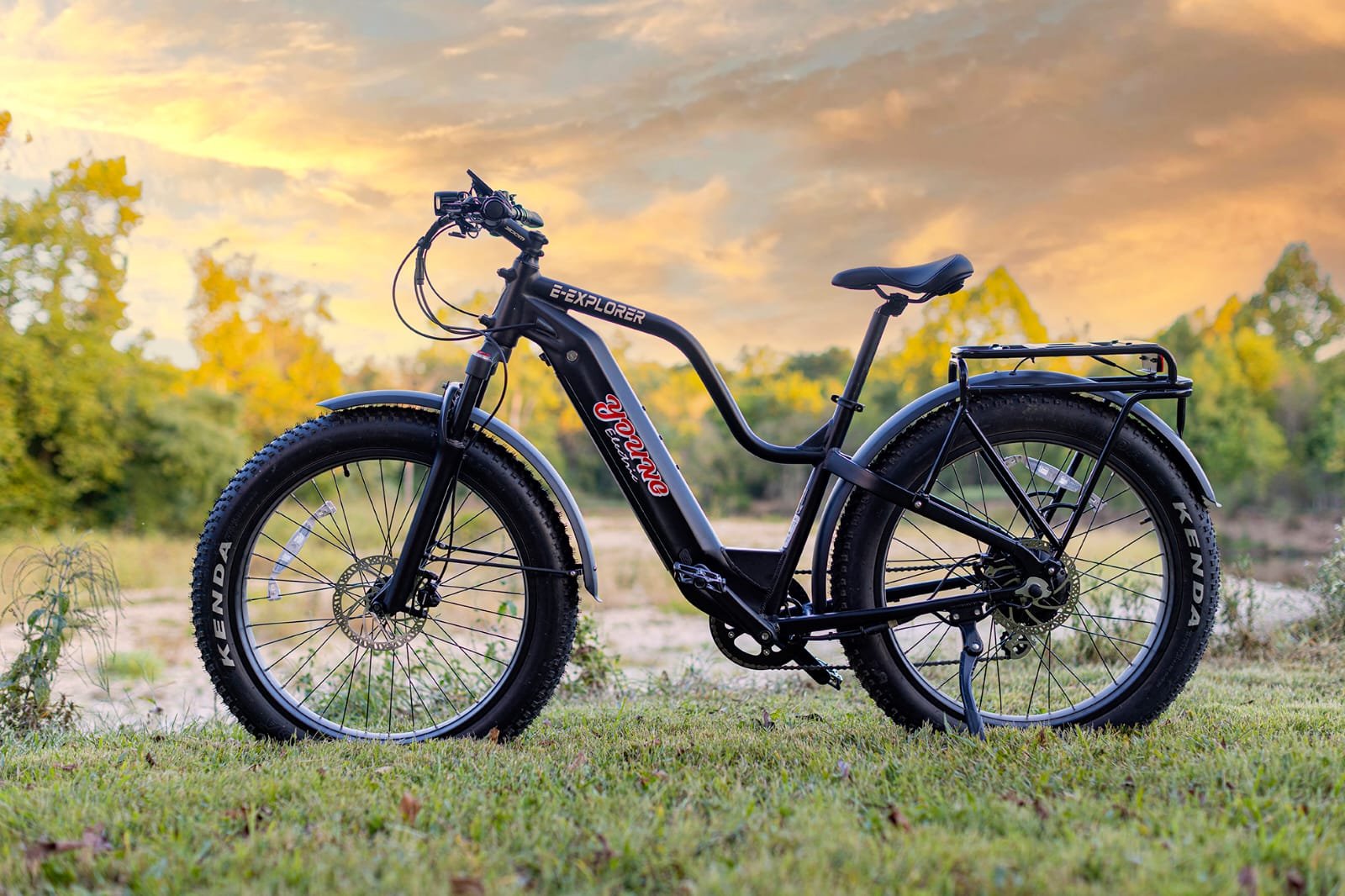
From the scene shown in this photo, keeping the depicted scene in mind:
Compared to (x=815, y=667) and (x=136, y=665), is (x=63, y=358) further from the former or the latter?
(x=815, y=667)

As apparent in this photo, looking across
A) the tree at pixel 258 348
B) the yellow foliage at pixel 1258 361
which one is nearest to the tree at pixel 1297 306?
the yellow foliage at pixel 1258 361

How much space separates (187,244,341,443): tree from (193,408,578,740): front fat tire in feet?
67.1

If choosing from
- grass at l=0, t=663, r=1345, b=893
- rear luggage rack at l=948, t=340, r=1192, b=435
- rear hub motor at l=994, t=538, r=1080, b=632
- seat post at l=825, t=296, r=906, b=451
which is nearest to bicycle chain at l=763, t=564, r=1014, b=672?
rear hub motor at l=994, t=538, r=1080, b=632

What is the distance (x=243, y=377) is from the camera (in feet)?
75.3

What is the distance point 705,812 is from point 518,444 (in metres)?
1.25

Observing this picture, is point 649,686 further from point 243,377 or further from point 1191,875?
point 243,377

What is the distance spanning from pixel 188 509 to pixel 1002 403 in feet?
64.2

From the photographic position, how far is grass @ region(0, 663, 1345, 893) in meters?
1.81

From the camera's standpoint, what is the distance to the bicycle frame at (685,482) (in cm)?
284

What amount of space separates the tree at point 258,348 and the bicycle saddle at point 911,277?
2136 cm

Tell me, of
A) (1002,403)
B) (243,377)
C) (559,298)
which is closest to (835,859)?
(1002,403)

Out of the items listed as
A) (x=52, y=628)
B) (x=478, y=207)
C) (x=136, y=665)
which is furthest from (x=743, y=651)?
(x=136, y=665)

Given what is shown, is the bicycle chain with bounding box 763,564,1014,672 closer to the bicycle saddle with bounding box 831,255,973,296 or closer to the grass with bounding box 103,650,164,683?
the bicycle saddle with bounding box 831,255,973,296

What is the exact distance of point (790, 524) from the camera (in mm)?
2947
